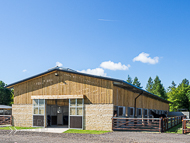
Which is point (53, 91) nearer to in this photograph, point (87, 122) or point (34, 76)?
point (34, 76)

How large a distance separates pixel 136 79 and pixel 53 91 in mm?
93018

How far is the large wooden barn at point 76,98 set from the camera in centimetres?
1891

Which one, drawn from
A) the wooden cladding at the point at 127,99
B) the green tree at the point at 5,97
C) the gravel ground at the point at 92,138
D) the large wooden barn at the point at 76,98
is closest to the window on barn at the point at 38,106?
the large wooden barn at the point at 76,98

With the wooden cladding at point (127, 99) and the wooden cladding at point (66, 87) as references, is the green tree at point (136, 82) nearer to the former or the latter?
the wooden cladding at point (127, 99)

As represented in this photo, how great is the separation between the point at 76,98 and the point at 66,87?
1.45m

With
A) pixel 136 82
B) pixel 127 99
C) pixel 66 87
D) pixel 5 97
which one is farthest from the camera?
pixel 136 82

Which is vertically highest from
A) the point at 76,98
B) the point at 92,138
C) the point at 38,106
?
the point at 76,98

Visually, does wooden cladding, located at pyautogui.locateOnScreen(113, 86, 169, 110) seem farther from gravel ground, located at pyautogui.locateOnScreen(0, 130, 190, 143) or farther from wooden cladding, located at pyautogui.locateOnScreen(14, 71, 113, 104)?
gravel ground, located at pyautogui.locateOnScreen(0, 130, 190, 143)

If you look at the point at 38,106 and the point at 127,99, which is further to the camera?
the point at 127,99

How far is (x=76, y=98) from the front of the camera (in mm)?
19766

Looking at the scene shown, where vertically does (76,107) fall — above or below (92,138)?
above

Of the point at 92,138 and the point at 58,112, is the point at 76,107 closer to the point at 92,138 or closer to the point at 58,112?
the point at 92,138

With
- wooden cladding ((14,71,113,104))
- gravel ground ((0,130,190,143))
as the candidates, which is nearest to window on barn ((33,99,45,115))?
wooden cladding ((14,71,113,104))

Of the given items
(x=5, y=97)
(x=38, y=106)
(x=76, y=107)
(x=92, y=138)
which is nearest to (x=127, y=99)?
(x=76, y=107)
